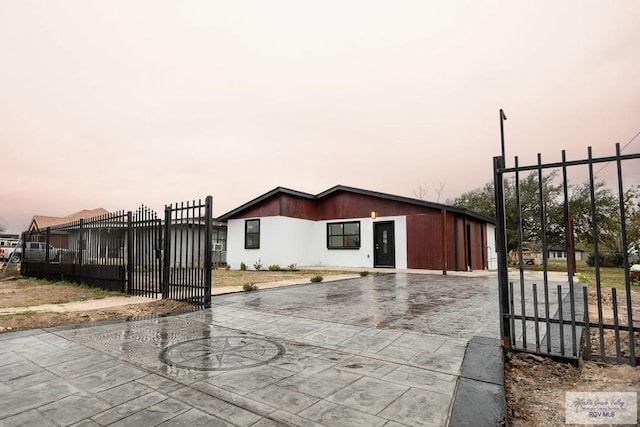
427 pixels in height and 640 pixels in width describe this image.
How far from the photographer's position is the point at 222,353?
330 cm

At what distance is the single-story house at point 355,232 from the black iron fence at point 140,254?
8636 mm

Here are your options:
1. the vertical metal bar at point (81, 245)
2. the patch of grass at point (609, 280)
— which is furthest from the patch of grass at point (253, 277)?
the patch of grass at point (609, 280)

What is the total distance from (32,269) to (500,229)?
15.8 meters

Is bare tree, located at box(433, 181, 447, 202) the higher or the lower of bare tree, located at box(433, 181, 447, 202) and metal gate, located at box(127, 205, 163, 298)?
the higher

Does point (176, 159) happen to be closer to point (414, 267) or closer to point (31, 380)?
point (414, 267)

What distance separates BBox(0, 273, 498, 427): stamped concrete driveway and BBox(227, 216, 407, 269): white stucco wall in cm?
1072

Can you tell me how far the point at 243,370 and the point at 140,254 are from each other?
544cm

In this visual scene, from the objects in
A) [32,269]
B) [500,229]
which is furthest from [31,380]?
[32,269]

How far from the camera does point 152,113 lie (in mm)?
11789

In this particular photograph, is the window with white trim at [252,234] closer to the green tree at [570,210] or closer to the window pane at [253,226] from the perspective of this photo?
the window pane at [253,226]

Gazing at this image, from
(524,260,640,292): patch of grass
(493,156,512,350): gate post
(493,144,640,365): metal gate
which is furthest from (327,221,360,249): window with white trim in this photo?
(493,156,512,350): gate post

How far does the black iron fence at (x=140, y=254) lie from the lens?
6.20 m

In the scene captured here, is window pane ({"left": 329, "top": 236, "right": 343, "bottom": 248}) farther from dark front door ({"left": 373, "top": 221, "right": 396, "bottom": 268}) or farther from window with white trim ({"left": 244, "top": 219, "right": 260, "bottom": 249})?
window with white trim ({"left": 244, "top": 219, "right": 260, "bottom": 249})

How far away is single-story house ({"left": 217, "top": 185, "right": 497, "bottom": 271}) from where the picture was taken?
1455 cm
